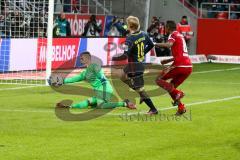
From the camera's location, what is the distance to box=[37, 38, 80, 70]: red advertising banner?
93.3 ft

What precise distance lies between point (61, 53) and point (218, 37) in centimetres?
1711

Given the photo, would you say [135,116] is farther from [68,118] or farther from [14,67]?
[14,67]

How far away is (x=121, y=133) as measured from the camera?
562 inches

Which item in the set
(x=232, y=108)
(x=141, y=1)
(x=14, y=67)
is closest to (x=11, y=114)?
(x=232, y=108)

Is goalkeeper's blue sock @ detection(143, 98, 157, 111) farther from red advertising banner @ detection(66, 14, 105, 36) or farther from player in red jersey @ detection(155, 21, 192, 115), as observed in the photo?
red advertising banner @ detection(66, 14, 105, 36)

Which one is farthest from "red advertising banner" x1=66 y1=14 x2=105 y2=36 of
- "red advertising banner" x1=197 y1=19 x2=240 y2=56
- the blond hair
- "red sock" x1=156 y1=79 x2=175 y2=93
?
"red sock" x1=156 y1=79 x2=175 y2=93

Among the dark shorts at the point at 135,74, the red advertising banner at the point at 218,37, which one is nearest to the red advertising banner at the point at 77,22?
the red advertising banner at the point at 218,37

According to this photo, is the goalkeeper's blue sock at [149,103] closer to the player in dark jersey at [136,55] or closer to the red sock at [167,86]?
the player in dark jersey at [136,55]

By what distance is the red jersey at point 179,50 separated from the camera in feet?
56.6

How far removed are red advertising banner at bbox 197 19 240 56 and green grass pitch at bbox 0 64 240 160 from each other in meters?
24.0

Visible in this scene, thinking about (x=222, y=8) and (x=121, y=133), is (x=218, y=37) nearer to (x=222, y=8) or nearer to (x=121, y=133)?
(x=222, y=8)

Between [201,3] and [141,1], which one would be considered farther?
[201,3]

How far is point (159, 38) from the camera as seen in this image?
39.9 meters

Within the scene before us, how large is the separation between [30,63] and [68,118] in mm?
11993
